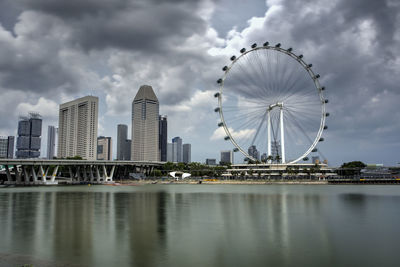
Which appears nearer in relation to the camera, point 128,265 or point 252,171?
point 128,265

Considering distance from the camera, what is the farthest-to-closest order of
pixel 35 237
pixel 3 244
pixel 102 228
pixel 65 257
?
pixel 102 228, pixel 35 237, pixel 3 244, pixel 65 257

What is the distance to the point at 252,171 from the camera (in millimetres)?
196875

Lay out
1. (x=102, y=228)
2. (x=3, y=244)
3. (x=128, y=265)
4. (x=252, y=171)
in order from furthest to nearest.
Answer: (x=252, y=171) < (x=102, y=228) < (x=3, y=244) < (x=128, y=265)

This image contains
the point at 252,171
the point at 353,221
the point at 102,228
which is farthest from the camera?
the point at 252,171

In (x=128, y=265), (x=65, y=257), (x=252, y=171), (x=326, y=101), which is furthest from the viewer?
(x=252, y=171)

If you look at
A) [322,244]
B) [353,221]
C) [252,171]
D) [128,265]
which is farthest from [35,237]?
[252,171]

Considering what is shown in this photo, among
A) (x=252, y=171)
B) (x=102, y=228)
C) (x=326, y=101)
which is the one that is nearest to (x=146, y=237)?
(x=102, y=228)

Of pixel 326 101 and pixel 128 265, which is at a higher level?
pixel 326 101

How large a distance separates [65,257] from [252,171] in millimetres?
178602

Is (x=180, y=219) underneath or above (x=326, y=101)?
underneath

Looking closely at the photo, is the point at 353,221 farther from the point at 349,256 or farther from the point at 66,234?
the point at 66,234

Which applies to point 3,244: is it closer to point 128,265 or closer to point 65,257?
point 65,257

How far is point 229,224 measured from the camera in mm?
38281

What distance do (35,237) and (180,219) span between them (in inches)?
692
